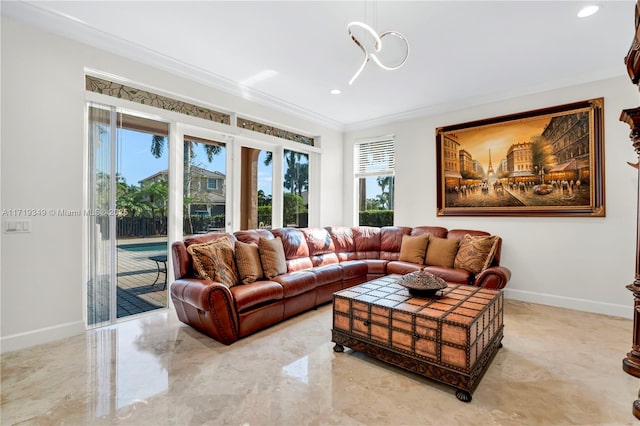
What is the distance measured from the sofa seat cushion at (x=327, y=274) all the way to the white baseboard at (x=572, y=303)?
8.04ft

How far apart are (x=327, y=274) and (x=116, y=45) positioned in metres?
3.35

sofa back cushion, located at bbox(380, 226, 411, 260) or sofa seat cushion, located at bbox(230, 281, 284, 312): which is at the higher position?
sofa back cushion, located at bbox(380, 226, 411, 260)

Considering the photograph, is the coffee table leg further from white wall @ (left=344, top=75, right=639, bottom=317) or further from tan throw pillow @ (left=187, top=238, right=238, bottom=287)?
white wall @ (left=344, top=75, right=639, bottom=317)

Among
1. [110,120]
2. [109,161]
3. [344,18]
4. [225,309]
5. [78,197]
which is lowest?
[225,309]

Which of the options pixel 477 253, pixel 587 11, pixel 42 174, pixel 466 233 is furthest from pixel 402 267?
pixel 42 174

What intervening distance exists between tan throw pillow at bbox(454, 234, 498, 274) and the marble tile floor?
3.21 ft

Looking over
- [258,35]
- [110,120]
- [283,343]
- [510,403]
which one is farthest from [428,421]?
[110,120]

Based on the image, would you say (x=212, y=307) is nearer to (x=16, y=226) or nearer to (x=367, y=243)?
(x=16, y=226)

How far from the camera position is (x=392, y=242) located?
15.9 feet

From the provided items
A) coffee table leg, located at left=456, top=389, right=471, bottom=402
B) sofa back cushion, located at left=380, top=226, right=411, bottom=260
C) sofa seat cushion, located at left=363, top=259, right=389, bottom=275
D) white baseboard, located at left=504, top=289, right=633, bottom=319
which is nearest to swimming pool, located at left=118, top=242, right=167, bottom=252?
sofa seat cushion, located at left=363, top=259, right=389, bottom=275

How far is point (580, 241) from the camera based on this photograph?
3742 millimetres

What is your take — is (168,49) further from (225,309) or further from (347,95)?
(225,309)

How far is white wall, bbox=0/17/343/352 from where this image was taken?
2.55 meters

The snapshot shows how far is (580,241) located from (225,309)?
4263mm
